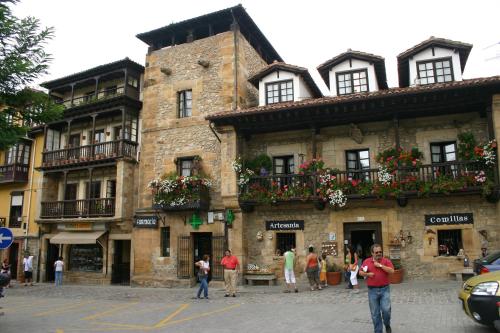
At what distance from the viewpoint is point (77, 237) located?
23.4 metres

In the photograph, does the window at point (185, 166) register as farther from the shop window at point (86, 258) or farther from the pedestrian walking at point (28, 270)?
the pedestrian walking at point (28, 270)

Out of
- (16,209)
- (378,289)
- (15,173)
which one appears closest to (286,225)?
(378,289)

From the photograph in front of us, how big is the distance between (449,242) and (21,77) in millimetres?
15301

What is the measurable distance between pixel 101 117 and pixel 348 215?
1560cm

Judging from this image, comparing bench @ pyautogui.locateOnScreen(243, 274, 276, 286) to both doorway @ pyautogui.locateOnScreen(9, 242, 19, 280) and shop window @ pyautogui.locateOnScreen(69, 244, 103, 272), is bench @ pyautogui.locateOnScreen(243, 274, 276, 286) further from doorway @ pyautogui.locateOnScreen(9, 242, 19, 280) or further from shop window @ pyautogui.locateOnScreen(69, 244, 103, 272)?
doorway @ pyautogui.locateOnScreen(9, 242, 19, 280)

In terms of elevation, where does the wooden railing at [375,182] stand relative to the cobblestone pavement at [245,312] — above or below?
above

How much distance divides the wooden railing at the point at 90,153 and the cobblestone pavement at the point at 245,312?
8.46 meters

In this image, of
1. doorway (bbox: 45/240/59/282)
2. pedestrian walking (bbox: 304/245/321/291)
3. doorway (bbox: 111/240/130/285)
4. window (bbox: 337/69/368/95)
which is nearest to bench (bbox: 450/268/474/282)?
pedestrian walking (bbox: 304/245/321/291)

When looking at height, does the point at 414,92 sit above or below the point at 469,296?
above

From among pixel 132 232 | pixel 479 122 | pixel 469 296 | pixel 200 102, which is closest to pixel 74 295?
pixel 132 232

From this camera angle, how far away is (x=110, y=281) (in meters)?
22.8

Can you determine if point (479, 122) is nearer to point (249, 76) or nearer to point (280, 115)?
point (280, 115)

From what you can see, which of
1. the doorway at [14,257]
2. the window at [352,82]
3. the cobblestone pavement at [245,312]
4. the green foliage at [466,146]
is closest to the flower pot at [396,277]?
the cobblestone pavement at [245,312]

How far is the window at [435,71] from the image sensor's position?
17.4 m
